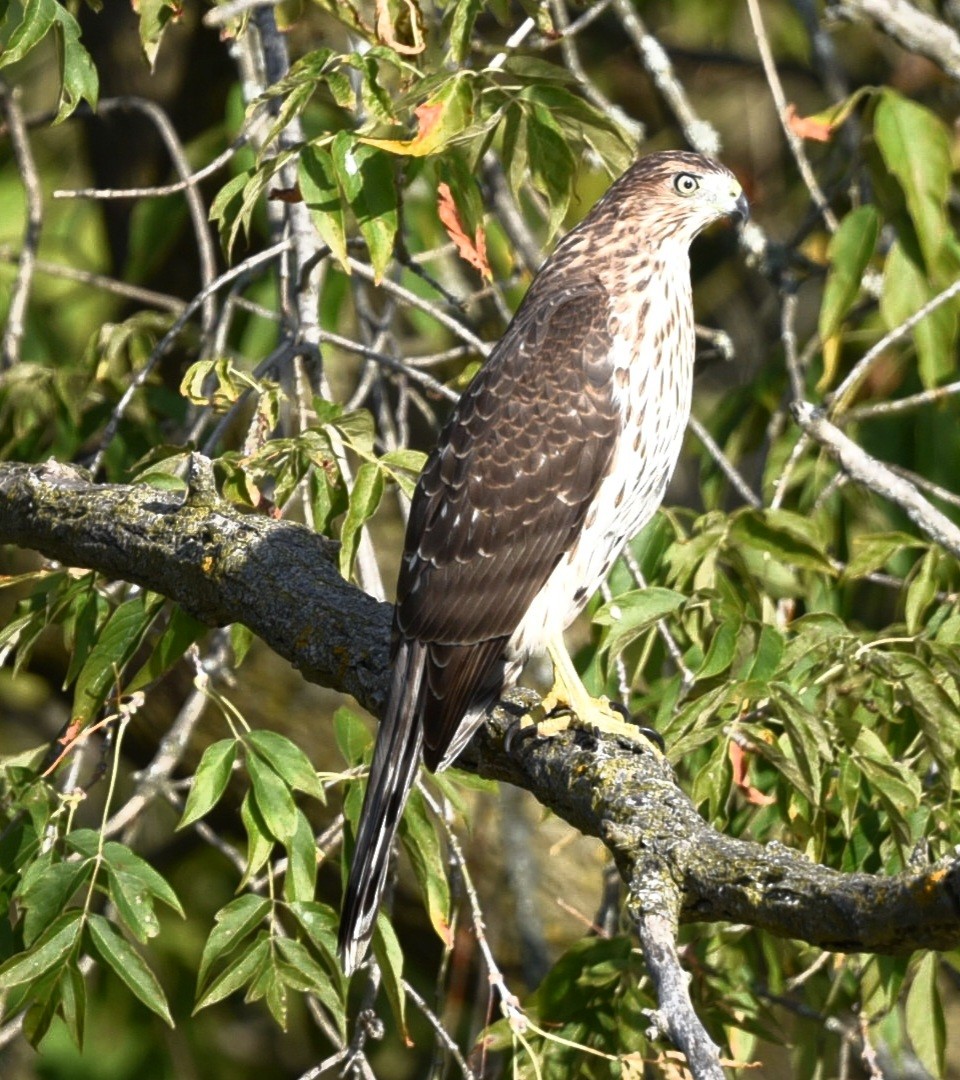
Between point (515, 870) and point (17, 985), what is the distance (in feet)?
7.41

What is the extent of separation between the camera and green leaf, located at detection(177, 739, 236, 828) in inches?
112

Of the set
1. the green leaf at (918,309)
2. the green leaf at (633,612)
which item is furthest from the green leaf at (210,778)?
the green leaf at (918,309)

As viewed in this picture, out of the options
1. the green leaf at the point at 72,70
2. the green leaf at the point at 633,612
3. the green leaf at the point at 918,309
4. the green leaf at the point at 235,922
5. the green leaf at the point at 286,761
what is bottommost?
the green leaf at the point at 235,922

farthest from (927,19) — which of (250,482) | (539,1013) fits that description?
(539,1013)

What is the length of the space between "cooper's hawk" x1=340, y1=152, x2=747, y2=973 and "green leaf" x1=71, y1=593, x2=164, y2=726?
0.49 m

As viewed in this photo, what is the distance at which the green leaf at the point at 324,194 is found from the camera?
3139mm

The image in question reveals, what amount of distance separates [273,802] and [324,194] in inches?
43.9

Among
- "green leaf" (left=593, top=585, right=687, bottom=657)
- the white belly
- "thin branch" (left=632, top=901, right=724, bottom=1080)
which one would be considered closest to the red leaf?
the white belly

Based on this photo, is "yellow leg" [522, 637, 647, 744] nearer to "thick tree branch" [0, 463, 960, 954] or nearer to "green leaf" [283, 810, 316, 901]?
"thick tree branch" [0, 463, 960, 954]

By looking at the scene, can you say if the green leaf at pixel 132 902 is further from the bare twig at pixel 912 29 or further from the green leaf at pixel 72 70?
the bare twig at pixel 912 29

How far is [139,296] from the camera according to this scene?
15.3 ft

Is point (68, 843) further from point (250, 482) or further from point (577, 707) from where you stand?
point (577, 707)

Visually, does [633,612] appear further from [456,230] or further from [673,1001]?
[673,1001]

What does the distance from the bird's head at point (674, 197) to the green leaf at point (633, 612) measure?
3.52 feet
